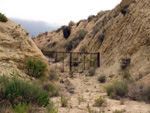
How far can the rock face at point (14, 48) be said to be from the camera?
22.3 ft

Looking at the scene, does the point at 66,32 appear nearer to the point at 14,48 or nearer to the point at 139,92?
the point at 14,48

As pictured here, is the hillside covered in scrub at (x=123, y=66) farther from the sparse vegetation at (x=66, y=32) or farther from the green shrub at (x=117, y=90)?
the sparse vegetation at (x=66, y=32)

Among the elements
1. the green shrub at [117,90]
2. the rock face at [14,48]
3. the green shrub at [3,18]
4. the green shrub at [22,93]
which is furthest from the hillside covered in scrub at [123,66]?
the green shrub at [3,18]

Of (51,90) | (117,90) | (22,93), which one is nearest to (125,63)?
(117,90)

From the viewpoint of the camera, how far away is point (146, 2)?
41.1 feet

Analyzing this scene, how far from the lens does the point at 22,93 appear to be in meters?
4.41

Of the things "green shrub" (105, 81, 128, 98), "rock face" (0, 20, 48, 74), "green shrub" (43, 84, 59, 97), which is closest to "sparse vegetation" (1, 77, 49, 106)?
"green shrub" (43, 84, 59, 97)

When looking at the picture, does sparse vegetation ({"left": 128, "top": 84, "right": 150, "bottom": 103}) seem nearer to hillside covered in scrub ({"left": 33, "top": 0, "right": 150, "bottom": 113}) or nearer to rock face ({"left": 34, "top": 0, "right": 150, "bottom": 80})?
hillside covered in scrub ({"left": 33, "top": 0, "right": 150, "bottom": 113})

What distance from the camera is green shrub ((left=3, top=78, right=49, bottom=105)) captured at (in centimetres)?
417

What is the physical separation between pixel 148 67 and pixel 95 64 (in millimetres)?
7159

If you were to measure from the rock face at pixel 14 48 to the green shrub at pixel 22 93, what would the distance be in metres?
1.95

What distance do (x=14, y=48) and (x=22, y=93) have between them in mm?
3760

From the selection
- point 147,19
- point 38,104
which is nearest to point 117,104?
point 38,104

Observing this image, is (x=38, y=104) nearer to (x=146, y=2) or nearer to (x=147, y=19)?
(x=147, y=19)
